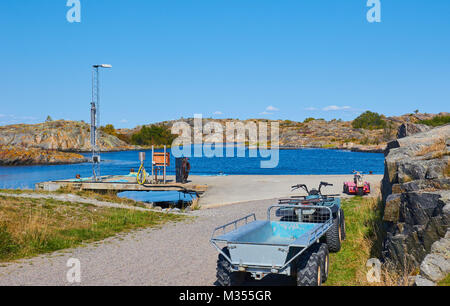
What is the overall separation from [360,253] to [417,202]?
2727mm

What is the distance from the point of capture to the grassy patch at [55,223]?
40.3 ft

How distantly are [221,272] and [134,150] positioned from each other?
17357cm

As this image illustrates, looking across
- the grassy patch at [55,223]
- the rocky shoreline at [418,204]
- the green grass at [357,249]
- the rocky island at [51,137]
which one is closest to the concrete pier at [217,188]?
the grassy patch at [55,223]

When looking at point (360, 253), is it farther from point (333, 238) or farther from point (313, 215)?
point (313, 215)

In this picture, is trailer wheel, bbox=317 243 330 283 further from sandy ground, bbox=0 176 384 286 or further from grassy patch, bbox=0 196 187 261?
grassy patch, bbox=0 196 187 261

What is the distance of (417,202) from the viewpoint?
30.4 ft

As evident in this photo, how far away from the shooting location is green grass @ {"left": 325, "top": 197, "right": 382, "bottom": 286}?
9398mm

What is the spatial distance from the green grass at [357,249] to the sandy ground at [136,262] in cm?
179

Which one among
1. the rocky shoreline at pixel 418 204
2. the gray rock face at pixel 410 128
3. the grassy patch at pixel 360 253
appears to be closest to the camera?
the rocky shoreline at pixel 418 204

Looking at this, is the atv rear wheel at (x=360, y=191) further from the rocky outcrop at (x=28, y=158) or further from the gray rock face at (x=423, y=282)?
the rocky outcrop at (x=28, y=158)

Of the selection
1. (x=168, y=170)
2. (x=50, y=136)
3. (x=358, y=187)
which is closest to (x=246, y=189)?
(x=358, y=187)

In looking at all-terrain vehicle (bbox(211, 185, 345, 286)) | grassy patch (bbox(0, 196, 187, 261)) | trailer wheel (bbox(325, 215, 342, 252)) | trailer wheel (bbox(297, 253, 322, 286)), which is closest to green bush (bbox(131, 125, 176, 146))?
grassy patch (bbox(0, 196, 187, 261))

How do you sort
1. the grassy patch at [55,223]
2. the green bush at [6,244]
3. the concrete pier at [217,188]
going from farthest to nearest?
the concrete pier at [217,188]
the grassy patch at [55,223]
the green bush at [6,244]

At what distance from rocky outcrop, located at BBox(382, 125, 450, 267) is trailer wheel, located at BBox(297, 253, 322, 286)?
1737 mm
